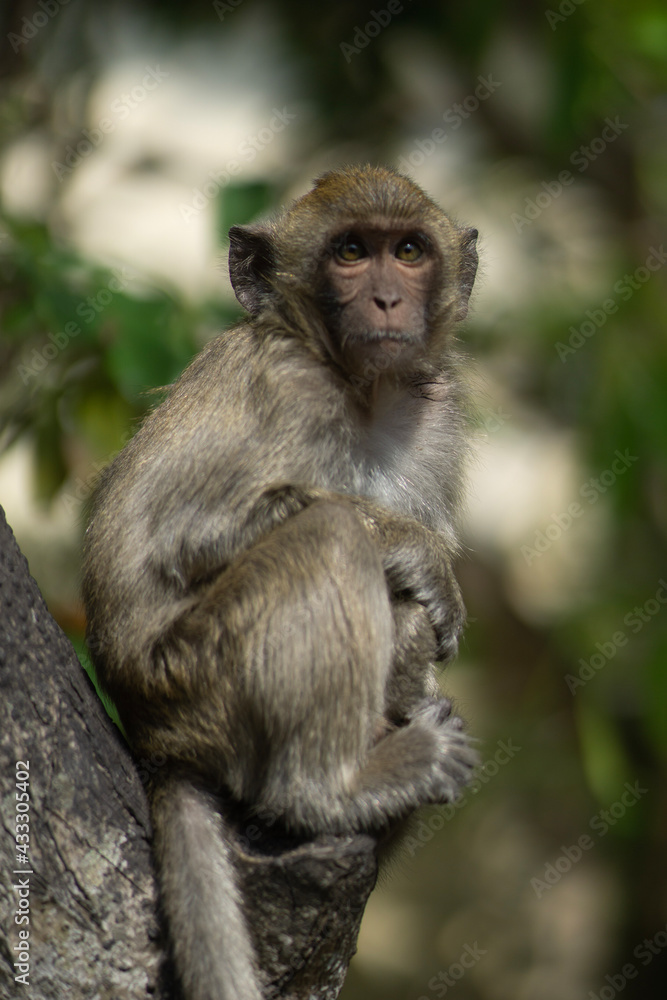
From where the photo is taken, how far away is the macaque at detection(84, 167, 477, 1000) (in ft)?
12.3

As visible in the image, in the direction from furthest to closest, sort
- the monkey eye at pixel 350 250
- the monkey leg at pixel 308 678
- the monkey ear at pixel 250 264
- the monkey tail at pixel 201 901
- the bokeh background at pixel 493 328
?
the bokeh background at pixel 493 328 → the monkey ear at pixel 250 264 → the monkey eye at pixel 350 250 → the monkey leg at pixel 308 678 → the monkey tail at pixel 201 901

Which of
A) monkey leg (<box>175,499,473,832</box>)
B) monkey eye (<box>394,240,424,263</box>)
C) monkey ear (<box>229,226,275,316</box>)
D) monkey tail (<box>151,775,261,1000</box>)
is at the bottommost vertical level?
monkey tail (<box>151,775,261,1000</box>)

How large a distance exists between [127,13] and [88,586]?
264 inches

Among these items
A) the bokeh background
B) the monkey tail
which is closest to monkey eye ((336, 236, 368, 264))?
the bokeh background

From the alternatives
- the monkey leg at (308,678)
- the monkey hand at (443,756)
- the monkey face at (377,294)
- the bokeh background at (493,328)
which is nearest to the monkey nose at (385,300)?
the monkey face at (377,294)

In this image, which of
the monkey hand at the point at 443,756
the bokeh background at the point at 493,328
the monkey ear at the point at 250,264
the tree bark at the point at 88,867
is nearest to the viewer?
the tree bark at the point at 88,867

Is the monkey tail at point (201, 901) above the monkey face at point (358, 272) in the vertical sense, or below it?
below

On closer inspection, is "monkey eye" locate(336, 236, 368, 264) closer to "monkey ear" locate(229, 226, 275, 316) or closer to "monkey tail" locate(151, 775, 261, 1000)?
"monkey ear" locate(229, 226, 275, 316)

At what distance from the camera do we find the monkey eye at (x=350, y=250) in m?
4.46

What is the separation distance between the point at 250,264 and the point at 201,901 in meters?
2.45

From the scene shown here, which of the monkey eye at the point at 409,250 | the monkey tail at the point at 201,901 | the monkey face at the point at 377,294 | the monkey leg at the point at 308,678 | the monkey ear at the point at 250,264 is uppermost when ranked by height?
the monkey eye at the point at 409,250

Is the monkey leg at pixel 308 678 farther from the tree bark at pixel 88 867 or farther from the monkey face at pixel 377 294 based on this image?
the monkey face at pixel 377 294

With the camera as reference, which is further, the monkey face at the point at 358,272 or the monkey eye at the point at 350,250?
the monkey eye at the point at 350,250

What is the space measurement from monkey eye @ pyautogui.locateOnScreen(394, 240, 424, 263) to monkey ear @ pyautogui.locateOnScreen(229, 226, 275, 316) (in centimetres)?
52
